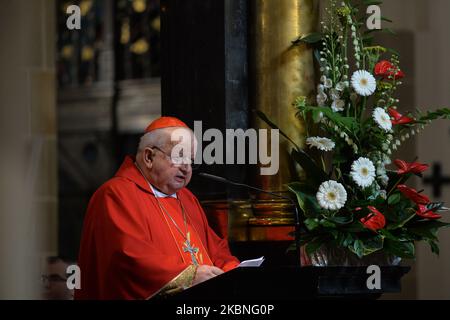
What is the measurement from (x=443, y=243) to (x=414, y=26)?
135 cm

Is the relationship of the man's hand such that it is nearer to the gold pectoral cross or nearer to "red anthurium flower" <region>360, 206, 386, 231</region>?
the gold pectoral cross

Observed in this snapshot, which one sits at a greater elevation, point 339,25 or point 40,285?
point 339,25

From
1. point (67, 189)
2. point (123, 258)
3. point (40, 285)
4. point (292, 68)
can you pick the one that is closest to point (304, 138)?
point (292, 68)

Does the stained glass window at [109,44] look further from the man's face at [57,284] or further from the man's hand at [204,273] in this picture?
the man's hand at [204,273]

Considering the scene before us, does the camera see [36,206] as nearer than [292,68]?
No

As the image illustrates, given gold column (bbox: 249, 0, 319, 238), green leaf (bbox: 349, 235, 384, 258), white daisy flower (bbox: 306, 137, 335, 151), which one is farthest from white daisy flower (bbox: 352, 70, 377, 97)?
green leaf (bbox: 349, 235, 384, 258)

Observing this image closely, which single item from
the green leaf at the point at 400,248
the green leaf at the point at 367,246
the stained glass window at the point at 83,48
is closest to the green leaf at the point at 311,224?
the green leaf at the point at 367,246

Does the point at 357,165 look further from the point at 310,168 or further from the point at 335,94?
the point at 335,94

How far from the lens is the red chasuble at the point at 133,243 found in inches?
244

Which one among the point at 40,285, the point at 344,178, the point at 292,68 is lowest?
the point at 40,285

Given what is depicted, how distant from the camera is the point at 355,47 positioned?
6863 millimetres

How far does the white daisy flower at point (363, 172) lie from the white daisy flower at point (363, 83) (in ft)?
1.07

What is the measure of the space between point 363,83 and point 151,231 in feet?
4.14

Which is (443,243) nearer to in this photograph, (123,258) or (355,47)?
(355,47)
